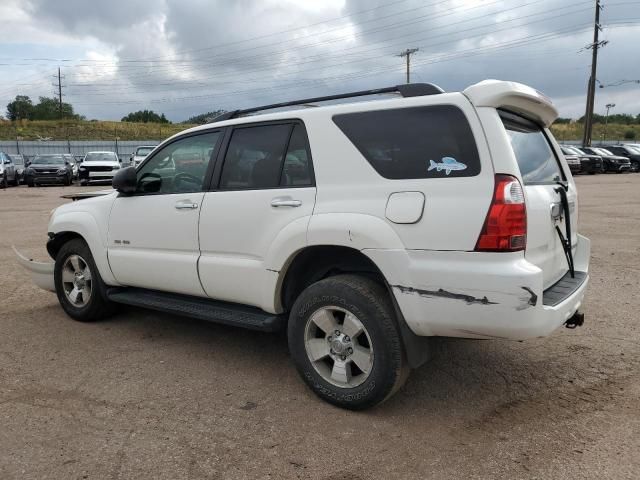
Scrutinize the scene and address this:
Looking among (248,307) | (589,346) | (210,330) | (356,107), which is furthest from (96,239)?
(589,346)

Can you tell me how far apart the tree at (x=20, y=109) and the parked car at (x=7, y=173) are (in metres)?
73.9

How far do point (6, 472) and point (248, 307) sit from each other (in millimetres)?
1744

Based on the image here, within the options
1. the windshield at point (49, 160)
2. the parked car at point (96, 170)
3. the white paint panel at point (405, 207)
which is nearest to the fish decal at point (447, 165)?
the white paint panel at point (405, 207)

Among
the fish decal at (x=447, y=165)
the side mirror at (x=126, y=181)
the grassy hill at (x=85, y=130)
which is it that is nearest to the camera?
the fish decal at (x=447, y=165)

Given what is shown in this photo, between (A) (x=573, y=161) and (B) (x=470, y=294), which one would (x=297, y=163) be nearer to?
(B) (x=470, y=294)

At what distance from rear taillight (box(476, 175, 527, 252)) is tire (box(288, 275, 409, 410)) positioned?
727mm

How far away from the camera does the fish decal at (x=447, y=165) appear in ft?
9.87

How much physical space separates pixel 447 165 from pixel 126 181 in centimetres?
275

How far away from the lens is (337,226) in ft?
10.8

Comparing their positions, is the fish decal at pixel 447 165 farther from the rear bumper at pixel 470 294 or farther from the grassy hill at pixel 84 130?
the grassy hill at pixel 84 130

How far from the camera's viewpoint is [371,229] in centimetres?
319

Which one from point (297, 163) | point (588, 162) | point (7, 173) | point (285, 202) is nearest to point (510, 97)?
point (297, 163)

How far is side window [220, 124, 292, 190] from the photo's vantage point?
3803mm

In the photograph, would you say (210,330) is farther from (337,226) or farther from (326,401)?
(337,226)
